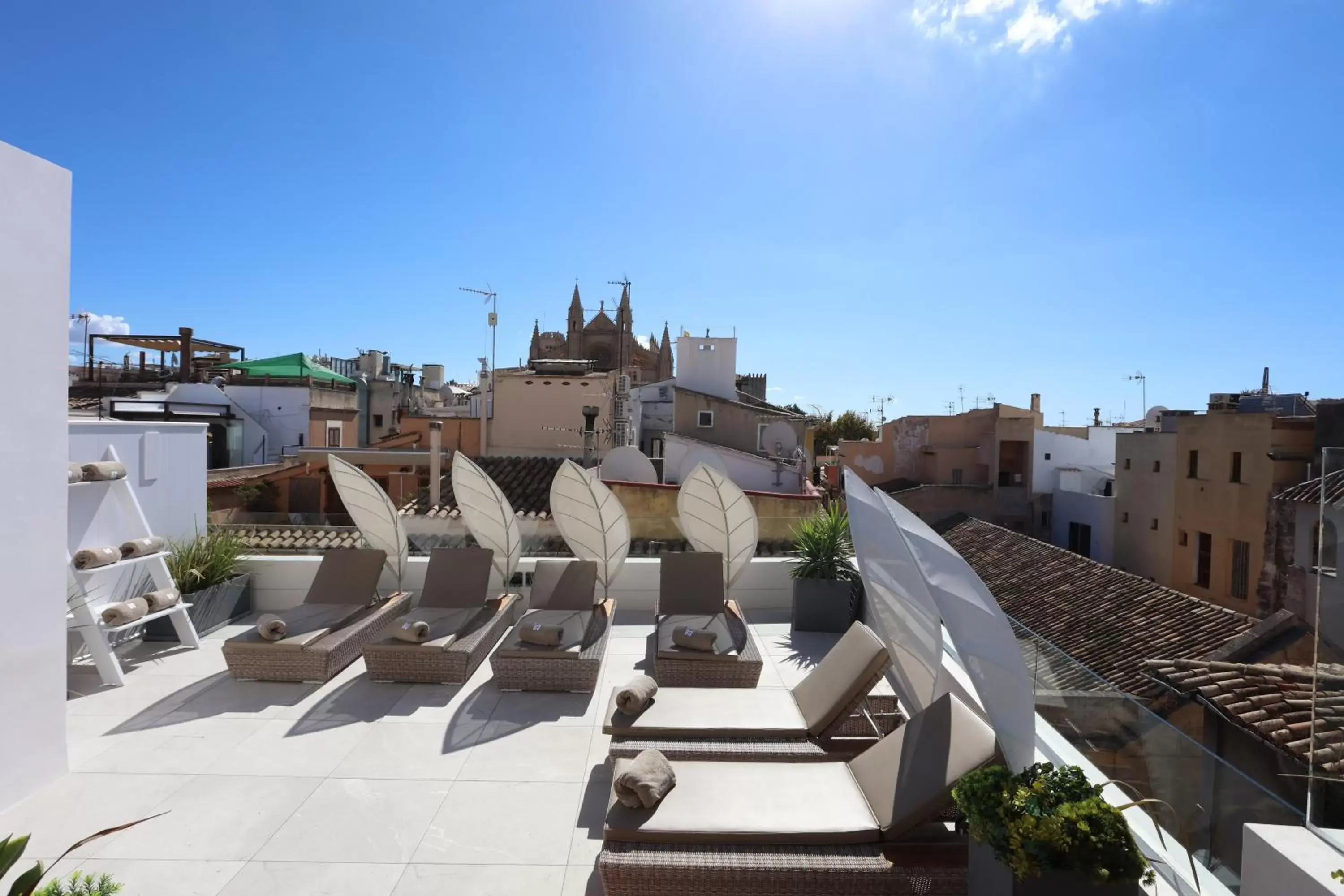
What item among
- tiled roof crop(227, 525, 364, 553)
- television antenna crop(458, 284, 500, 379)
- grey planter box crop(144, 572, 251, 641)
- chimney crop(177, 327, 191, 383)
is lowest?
grey planter box crop(144, 572, 251, 641)

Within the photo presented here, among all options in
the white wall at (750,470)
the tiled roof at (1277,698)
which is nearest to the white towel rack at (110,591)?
the tiled roof at (1277,698)

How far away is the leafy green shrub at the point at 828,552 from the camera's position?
25.0ft

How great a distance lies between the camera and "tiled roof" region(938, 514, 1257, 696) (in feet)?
37.7

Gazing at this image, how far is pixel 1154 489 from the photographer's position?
21844 mm

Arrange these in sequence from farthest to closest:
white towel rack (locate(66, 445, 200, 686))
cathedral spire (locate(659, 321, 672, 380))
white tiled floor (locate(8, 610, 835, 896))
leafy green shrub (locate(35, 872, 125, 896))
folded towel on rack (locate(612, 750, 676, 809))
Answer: cathedral spire (locate(659, 321, 672, 380)) < white towel rack (locate(66, 445, 200, 686)) < white tiled floor (locate(8, 610, 835, 896)) < folded towel on rack (locate(612, 750, 676, 809)) < leafy green shrub (locate(35, 872, 125, 896))

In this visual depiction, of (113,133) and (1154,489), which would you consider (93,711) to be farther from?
(1154,489)

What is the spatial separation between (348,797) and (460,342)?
27905 mm

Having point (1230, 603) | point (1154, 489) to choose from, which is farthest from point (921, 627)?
point (1154, 489)

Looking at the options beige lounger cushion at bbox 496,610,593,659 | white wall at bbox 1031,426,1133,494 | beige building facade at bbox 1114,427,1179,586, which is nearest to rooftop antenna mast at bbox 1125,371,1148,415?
white wall at bbox 1031,426,1133,494

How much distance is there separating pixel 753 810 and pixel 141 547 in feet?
19.7

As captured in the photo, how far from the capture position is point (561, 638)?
19.6ft

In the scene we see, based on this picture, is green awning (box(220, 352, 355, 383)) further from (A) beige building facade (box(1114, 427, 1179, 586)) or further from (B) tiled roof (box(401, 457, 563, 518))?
(A) beige building facade (box(1114, 427, 1179, 586))

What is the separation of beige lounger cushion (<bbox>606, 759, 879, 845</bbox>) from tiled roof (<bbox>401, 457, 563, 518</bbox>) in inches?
326

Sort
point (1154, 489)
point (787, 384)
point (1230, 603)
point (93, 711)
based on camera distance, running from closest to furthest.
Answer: point (93, 711) → point (1230, 603) → point (1154, 489) → point (787, 384)
